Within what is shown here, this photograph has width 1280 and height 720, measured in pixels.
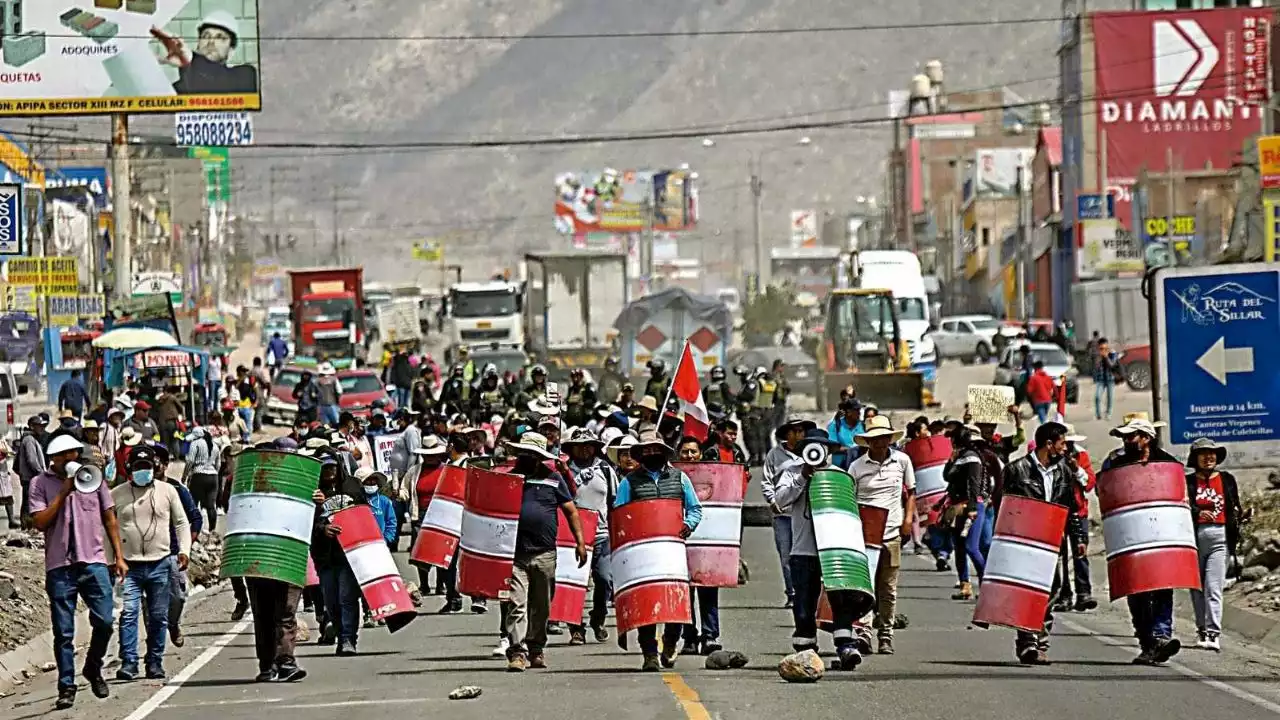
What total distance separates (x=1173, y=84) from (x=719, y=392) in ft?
171

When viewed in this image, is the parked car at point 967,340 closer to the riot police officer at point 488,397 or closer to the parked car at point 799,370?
the parked car at point 799,370

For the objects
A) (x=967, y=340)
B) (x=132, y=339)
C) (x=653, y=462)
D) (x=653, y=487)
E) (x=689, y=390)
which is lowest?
(x=967, y=340)

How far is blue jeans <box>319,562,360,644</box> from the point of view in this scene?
16.4 meters

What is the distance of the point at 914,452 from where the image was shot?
22562mm

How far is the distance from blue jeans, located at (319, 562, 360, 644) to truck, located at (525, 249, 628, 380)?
45.9m

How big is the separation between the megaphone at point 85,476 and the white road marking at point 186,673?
142 centimetres

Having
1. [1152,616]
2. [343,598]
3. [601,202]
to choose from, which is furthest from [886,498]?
[601,202]

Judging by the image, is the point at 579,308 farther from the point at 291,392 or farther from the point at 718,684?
the point at 718,684

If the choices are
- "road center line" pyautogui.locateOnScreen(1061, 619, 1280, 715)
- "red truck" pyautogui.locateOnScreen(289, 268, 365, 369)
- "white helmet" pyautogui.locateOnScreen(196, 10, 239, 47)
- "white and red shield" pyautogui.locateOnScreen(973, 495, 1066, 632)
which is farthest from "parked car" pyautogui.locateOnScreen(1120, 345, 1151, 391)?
"white and red shield" pyautogui.locateOnScreen(973, 495, 1066, 632)

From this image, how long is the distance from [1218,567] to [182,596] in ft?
25.3

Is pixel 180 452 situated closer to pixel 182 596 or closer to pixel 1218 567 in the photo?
pixel 182 596

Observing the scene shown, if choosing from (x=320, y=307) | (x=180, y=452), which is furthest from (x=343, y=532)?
(x=320, y=307)

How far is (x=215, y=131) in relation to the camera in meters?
82.1

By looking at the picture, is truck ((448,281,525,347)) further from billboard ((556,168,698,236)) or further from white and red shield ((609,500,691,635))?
billboard ((556,168,698,236))
